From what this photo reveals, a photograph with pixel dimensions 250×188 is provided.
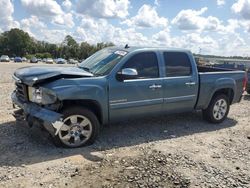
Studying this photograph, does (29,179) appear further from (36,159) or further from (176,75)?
(176,75)

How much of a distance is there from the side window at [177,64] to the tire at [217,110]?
1197 mm

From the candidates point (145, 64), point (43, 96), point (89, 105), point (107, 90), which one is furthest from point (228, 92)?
point (43, 96)

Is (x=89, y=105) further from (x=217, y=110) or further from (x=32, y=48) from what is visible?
(x=32, y=48)

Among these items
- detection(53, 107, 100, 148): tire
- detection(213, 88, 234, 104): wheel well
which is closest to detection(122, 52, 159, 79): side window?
detection(53, 107, 100, 148): tire

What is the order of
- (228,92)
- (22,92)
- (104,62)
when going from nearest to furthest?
(22,92) → (104,62) → (228,92)

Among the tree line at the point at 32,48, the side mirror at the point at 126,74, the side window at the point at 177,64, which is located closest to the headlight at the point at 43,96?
the side mirror at the point at 126,74

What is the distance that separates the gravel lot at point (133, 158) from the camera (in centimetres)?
440

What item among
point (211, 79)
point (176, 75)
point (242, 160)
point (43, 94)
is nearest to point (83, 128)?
point (43, 94)

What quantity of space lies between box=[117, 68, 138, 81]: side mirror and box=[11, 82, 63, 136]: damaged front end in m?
1.29

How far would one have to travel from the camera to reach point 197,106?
7273 millimetres

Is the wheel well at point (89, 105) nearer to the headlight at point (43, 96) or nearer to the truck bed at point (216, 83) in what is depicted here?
the headlight at point (43, 96)

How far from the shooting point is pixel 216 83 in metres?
7.46

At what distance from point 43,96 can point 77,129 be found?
84 centimetres

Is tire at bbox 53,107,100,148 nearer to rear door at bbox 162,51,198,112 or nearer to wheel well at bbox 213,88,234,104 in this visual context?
rear door at bbox 162,51,198,112
